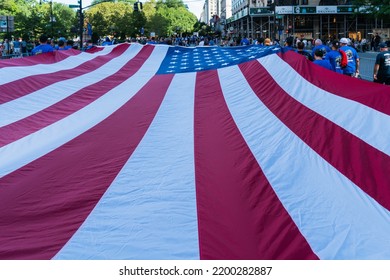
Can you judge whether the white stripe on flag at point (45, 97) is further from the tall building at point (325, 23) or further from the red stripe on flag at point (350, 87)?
the tall building at point (325, 23)

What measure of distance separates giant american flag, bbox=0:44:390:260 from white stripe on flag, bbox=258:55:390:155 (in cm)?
2

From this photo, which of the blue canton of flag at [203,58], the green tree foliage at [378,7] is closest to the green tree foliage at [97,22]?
the green tree foliage at [378,7]

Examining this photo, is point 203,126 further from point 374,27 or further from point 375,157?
point 374,27

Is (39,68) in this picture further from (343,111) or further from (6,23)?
(6,23)

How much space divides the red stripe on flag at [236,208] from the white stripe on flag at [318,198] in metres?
0.09

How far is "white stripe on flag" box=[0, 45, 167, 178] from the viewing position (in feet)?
14.0

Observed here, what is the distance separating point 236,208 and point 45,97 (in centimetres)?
437

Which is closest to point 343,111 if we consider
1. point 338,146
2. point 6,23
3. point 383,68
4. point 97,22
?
point 338,146

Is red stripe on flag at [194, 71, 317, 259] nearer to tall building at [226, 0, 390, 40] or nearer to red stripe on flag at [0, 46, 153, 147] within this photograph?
red stripe on flag at [0, 46, 153, 147]

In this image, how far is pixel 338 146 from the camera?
13.3 ft

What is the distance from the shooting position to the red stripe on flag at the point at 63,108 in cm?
512

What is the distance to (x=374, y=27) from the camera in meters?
47.9
